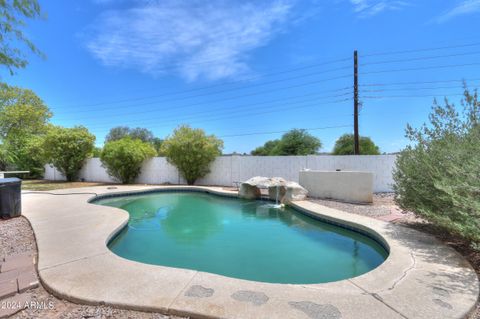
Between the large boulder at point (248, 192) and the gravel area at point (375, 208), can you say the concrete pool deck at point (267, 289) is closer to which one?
the gravel area at point (375, 208)

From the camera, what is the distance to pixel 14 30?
2598 millimetres

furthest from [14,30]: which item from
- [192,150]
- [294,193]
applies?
[192,150]

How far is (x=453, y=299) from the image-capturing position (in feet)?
7.87

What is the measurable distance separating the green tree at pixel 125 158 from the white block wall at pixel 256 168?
1.56ft

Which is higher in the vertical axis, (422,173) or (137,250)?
(422,173)

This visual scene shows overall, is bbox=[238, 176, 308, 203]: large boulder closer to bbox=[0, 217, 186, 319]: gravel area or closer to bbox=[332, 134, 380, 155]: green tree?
bbox=[0, 217, 186, 319]: gravel area

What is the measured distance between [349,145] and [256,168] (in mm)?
25291

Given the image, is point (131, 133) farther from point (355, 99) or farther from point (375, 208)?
point (375, 208)

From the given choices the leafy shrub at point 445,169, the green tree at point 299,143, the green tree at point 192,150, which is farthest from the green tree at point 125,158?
the green tree at point 299,143

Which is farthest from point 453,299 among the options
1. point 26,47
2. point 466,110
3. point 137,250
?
point 26,47

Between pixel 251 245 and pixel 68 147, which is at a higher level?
pixel 68 147

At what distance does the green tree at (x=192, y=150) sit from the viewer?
44.6 ft

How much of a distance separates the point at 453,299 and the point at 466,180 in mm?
1739

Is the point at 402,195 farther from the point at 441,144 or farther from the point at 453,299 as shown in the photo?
the point at 453,299
